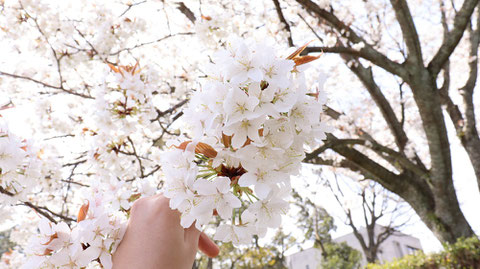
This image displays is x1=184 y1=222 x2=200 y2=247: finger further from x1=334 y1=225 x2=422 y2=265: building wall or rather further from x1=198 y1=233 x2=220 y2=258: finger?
x1=334 y1=225 x2=422 y2=265: building wall

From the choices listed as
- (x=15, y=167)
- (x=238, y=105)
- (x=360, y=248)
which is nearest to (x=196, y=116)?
(x=238, y=105)

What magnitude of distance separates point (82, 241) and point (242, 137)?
23.4 inches

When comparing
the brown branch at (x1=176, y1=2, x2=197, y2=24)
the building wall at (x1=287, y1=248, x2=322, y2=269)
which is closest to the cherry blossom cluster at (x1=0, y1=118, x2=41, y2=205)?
the brown branch at (x1=176, y1=2, x2=197, y2=24)

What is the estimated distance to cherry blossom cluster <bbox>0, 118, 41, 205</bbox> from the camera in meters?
1.44

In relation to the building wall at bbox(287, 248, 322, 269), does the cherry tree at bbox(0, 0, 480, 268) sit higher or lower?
higher

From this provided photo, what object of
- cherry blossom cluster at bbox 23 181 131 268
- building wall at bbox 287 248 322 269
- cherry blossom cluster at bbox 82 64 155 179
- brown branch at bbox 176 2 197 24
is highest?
brown branch at bbox 176 2 197 24

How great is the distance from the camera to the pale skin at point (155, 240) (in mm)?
785

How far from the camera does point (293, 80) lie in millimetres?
849

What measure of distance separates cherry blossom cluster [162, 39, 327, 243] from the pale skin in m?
0.08

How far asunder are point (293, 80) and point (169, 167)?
405mm

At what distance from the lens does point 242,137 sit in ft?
2.50

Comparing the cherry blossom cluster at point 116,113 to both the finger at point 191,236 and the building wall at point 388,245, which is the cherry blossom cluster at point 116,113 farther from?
the building wall at point 388,245

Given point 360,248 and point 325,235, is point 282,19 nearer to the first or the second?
point 325,235

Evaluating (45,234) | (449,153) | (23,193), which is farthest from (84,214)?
(449,153)
